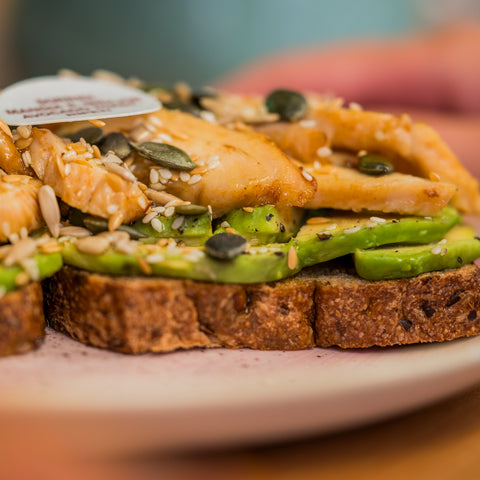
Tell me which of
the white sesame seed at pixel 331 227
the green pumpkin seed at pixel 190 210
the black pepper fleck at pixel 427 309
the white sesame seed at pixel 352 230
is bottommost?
the black pepper fleck at pixel 427 309

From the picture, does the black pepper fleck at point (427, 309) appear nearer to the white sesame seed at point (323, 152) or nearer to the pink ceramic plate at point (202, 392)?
the pink ceramic plate at point (202, 392)

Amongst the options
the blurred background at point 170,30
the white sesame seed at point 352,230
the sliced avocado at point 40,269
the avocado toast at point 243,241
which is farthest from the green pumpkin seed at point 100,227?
the blurred background at point 170,30

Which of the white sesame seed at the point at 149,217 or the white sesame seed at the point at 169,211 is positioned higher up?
the white sesame seed at the point at 169,211

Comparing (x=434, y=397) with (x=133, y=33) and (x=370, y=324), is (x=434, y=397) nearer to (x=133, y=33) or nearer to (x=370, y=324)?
(x=370, y=324)

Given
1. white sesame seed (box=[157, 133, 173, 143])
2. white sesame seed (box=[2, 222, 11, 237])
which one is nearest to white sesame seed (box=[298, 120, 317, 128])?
white sesame seed (box=[157, 133, 173, 143])

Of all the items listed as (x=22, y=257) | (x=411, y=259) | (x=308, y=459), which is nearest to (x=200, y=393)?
(x=308, y=459)

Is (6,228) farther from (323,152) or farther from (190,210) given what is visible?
(323,152)

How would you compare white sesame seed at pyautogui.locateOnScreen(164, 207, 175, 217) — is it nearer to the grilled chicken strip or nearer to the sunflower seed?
the grilled chicken strip
